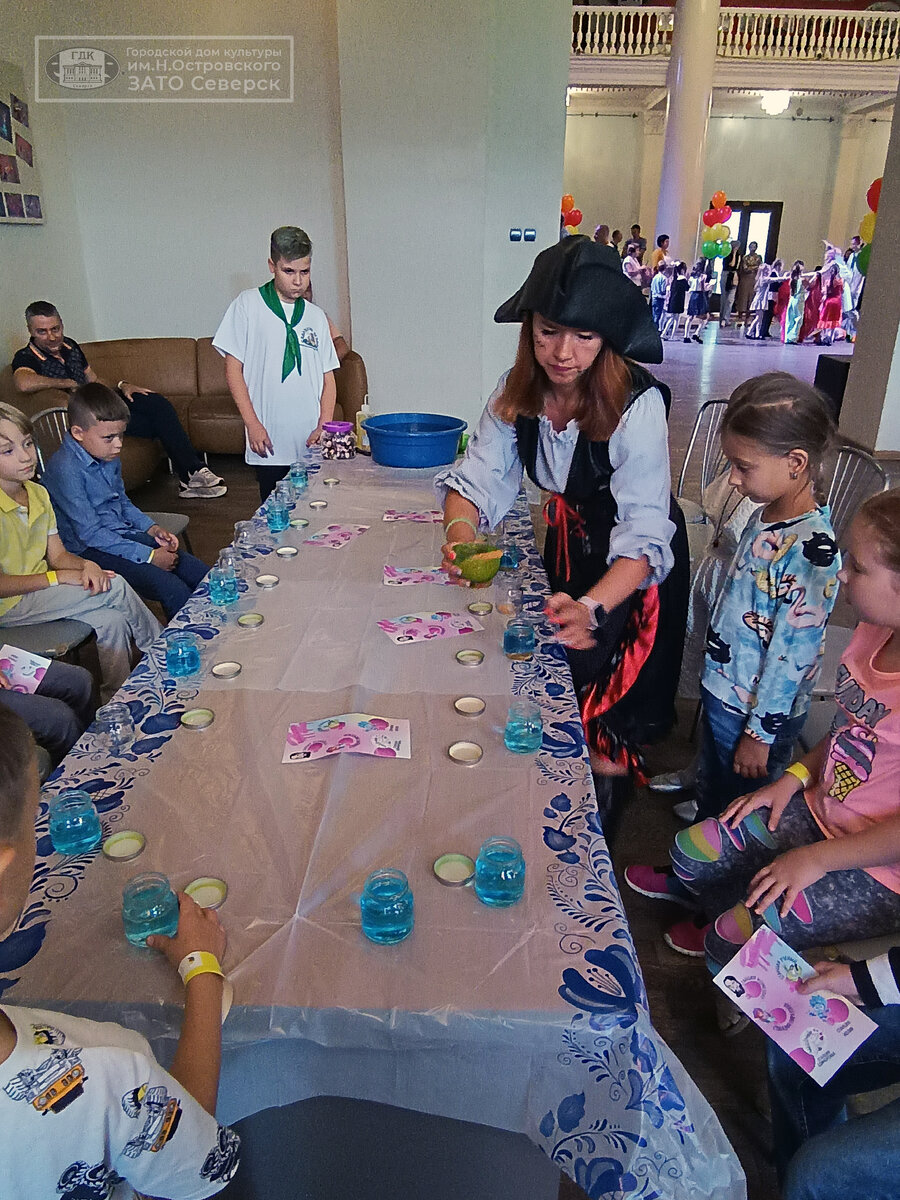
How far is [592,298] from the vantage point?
1393 mm

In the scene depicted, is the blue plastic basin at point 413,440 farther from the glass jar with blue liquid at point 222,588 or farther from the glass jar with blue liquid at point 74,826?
the glass jar with blue liquid at point 74,826

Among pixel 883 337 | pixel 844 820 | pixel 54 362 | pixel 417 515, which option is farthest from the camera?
pixel 883 337

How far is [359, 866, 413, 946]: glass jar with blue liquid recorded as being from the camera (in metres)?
0.86

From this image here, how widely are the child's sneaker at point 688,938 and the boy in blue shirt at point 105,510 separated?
5.75ft

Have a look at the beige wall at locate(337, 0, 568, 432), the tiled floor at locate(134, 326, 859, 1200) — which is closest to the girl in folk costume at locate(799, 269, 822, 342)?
the beige wall at locate(337, 0, 568, 432)

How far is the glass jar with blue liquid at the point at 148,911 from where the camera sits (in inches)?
33.9

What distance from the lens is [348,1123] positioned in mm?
1002

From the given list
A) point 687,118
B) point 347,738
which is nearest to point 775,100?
point 687,118

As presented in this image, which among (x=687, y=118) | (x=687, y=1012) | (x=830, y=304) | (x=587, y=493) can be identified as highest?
(x=687, y=118)

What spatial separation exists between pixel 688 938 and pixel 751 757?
44cm

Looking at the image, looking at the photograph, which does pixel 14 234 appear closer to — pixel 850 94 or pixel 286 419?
pixel 286 419

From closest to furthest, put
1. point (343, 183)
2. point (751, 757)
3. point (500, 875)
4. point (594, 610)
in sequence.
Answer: point (500, 875) < point (594, 610) < point (751, 757) < point (343, 183)

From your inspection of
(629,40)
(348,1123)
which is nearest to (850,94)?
(629,40)

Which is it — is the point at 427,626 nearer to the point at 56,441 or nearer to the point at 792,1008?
the point at 792,1008
